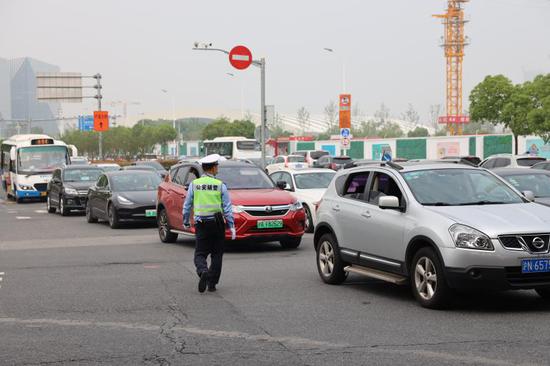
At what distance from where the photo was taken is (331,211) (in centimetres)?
1211

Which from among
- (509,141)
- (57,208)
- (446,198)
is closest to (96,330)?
(446,198)

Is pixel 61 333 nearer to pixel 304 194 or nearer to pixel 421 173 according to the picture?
pixel 421 173

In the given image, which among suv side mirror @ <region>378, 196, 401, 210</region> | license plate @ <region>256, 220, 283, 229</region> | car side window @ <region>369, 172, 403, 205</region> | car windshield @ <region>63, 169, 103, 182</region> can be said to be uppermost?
car side window @ <region>369, 172, 403, 205</region>

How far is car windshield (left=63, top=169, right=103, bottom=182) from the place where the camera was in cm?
3060

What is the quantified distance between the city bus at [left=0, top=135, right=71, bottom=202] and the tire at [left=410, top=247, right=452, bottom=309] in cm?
3144

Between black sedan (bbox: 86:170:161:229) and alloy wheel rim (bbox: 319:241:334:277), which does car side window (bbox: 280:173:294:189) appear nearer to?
black sedan (bbox: 86:170:161:229)

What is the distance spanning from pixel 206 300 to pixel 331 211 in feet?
7.39

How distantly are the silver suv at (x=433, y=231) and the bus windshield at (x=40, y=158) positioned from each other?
96.6 feet

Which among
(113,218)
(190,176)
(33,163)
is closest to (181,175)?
(190,176)

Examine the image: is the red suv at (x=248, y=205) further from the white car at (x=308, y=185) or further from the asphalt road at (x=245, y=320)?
the white car at (x=308, y=185)

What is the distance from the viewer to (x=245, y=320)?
30.5 feet

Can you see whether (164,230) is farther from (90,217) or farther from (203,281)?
(203,281)

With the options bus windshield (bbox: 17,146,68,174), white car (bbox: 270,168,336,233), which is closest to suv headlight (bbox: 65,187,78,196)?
white car (bbox: 270,168,336,233)

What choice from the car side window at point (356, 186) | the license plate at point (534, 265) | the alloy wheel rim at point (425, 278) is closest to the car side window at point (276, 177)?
the car side window at point (356, 186)
